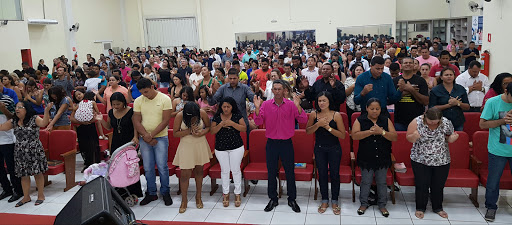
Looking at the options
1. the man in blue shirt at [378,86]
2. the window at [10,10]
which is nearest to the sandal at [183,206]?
the man in blue shirt at [378,86]

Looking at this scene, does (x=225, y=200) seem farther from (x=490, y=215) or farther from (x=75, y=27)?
(x=75, y=27)

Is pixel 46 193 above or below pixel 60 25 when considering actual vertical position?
below

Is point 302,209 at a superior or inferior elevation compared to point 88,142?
inferior

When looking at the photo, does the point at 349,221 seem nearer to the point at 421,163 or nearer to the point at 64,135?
the point at 421,163

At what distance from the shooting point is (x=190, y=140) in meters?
4.83

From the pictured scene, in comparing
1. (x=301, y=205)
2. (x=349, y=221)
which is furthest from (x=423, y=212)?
(x=301, y=205)

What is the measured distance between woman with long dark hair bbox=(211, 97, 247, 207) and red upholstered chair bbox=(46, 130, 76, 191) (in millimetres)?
2321

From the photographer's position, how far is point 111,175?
184 inches

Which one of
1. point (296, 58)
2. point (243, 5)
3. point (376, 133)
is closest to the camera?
point (376, 133)

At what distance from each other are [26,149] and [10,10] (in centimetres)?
997

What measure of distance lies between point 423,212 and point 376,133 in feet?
3.57

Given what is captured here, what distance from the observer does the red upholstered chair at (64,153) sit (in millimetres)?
5633

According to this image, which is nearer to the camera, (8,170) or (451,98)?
(451,98)

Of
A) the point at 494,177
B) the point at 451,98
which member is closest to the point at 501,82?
the point at 451,98
